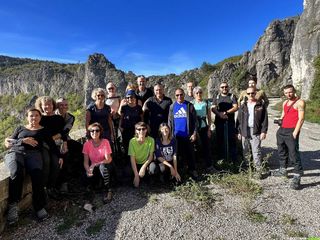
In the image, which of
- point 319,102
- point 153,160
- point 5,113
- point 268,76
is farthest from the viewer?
point 5,113

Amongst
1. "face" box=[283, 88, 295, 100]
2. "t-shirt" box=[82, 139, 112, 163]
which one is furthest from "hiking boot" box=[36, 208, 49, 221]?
"face" box=[283, 88, 295, 100]

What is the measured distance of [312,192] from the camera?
19.7 feet

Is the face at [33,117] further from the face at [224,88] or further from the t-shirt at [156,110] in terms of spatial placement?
the face at [224,88]

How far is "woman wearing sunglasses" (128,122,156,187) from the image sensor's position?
6301mm

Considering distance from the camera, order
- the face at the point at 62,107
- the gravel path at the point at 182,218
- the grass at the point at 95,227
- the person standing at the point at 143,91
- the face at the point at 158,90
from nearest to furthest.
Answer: the gravel path at the point at 182,218 → the grass at the point at 95,227 → the face at the point at 62,107 → the face at the point at 158,90 → the person standing at the point at 143,91

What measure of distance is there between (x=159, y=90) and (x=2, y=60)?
174 m

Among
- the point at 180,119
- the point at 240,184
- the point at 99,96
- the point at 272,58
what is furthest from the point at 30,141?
the point at 272,58

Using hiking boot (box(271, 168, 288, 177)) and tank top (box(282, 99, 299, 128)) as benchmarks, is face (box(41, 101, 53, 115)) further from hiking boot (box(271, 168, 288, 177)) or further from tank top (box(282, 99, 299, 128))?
hiking boot (box(271, 168, 288, 177))

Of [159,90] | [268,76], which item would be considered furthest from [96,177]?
[268,76]

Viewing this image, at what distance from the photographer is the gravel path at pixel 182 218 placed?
4.72 meters

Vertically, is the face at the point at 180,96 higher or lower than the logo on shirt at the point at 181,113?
higher

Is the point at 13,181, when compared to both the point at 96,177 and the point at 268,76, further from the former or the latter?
the point at 268,76

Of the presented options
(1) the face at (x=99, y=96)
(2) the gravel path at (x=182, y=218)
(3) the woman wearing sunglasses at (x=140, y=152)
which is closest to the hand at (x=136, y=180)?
(3) the woman wearing sunglasses at (x=140, y=152)

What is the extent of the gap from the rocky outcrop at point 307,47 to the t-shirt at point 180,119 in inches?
918
